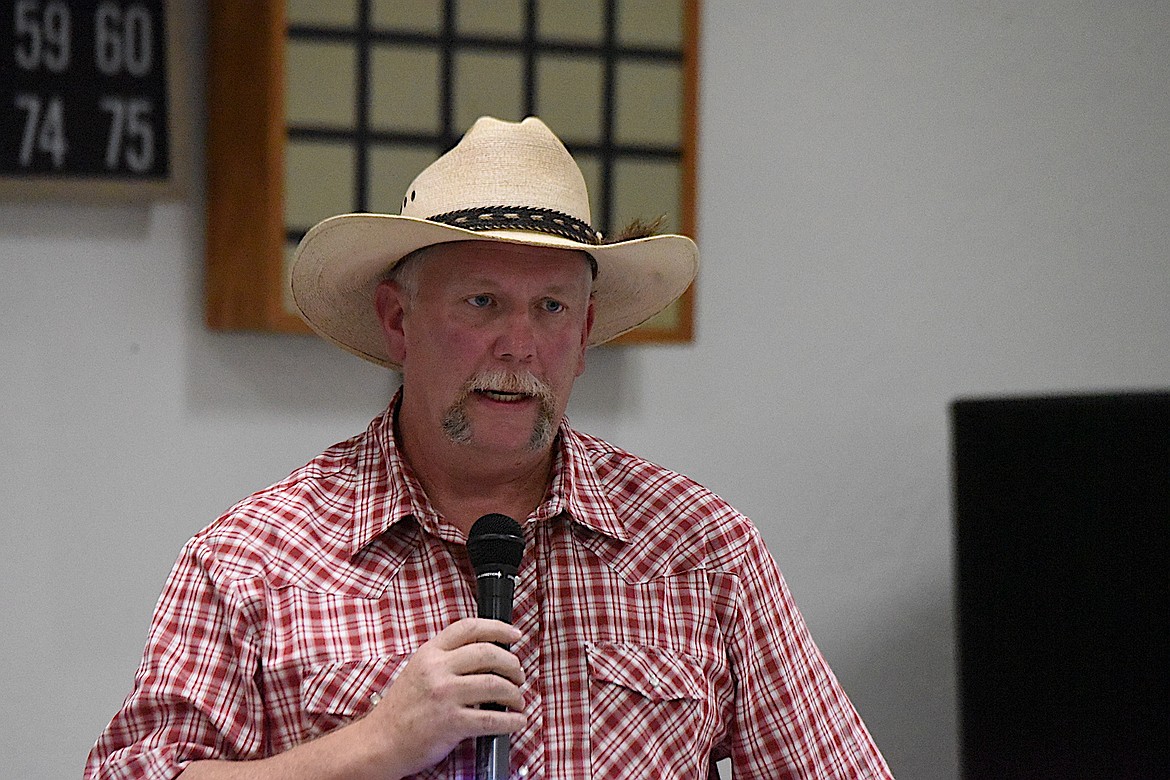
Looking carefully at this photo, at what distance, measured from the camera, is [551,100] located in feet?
7.80

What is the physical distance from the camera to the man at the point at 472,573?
1.54 m

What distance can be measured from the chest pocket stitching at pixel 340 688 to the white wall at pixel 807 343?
2.77 feet

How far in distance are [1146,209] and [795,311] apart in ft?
2.53

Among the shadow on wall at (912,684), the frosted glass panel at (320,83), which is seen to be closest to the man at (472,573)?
the frosted glass panel at (320,83)

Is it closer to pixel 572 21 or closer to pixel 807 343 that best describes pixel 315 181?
pixel 572 21

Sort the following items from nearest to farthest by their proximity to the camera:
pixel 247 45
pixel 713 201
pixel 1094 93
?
pixel 247 45 < pixel 713 201 < pixel 1094 93

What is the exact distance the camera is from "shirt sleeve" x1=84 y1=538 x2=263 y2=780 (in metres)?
1.52

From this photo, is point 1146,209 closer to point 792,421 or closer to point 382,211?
point 792,421

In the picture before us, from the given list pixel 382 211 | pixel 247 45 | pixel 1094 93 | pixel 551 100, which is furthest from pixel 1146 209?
pixel 247 45

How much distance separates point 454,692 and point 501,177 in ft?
2.08

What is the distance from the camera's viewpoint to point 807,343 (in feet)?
8.57

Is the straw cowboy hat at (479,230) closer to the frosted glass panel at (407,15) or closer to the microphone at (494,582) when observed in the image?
the microphone at (494,582)

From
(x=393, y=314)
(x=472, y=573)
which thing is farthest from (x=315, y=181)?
(x=472, y=573)

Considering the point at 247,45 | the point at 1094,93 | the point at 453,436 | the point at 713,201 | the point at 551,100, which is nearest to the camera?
the point at 453,436
